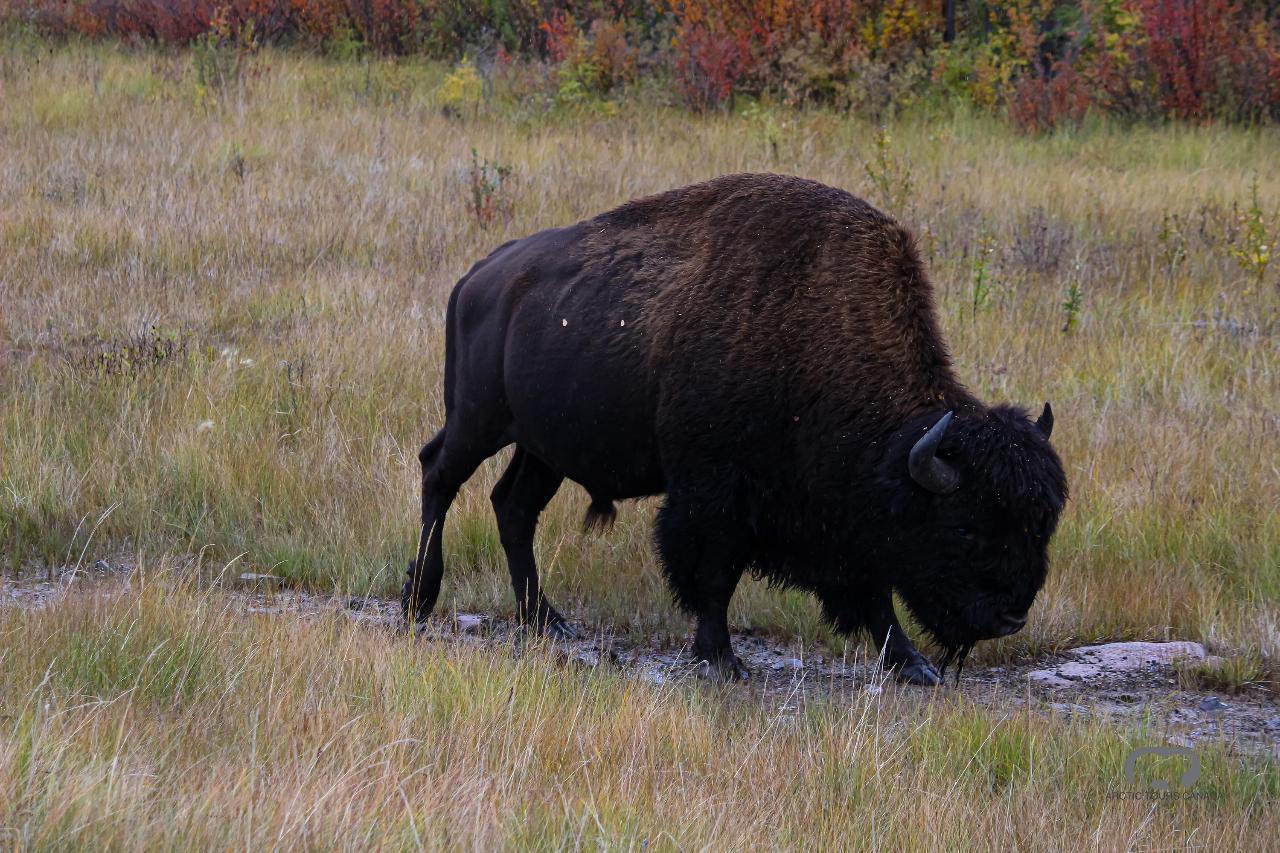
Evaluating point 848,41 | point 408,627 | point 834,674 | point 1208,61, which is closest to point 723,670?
point 834,674

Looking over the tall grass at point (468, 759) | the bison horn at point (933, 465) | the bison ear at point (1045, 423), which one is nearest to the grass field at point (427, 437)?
the tall grass at point (468, 759)

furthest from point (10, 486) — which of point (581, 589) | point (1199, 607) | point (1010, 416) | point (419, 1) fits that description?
point (419, 1)

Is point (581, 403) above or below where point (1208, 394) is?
above

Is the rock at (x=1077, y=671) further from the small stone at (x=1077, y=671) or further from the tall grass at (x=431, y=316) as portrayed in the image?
the tall grass at (x=431, y=316)

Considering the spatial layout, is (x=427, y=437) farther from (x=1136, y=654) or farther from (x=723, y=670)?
(x=1136, y=654)

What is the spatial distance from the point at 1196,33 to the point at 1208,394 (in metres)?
8.25

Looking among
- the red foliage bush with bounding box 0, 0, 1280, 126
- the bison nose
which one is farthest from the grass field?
the red foliage bush with bounding box 0, 0, 1280, 126

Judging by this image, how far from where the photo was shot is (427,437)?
6969 mm

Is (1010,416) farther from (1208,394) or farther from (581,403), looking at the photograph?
(1208,394)

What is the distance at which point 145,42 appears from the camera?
16.2 metres

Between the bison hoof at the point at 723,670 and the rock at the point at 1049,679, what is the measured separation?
3.43 feet

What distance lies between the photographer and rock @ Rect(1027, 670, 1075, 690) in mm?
4930

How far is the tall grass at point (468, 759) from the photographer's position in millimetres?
2619

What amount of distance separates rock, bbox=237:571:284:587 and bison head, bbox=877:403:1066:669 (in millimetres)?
2687
